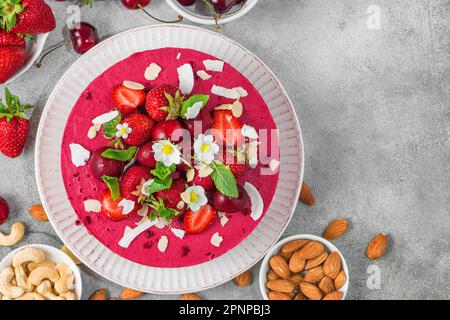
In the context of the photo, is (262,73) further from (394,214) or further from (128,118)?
(394,214)

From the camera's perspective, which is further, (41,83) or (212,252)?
(41,83)

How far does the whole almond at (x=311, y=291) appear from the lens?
161 centimetres

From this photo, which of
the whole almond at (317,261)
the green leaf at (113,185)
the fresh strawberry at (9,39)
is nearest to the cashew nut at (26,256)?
the green leaf at (113,185)

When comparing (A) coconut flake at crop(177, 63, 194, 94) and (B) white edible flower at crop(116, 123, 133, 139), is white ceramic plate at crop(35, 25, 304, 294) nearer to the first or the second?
(A) coconut flake at crop(177, 63, 194, 94)

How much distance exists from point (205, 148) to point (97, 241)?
0.42 metres

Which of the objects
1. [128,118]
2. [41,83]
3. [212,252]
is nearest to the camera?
[128,118]

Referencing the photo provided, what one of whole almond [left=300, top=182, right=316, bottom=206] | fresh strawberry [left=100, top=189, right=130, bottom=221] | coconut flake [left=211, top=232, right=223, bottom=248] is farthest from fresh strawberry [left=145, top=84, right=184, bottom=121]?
whole almond [left=300, top=182, right=316, bottom=206]

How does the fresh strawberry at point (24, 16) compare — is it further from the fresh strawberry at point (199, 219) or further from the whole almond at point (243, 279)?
the whole almond at point (243, 279)

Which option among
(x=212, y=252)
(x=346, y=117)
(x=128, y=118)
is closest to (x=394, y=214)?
(x=346, y=117)

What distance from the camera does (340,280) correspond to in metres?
1.61

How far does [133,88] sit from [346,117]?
0.67m

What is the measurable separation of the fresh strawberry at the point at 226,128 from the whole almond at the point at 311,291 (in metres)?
0.50

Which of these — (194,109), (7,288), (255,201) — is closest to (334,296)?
(255,201)
